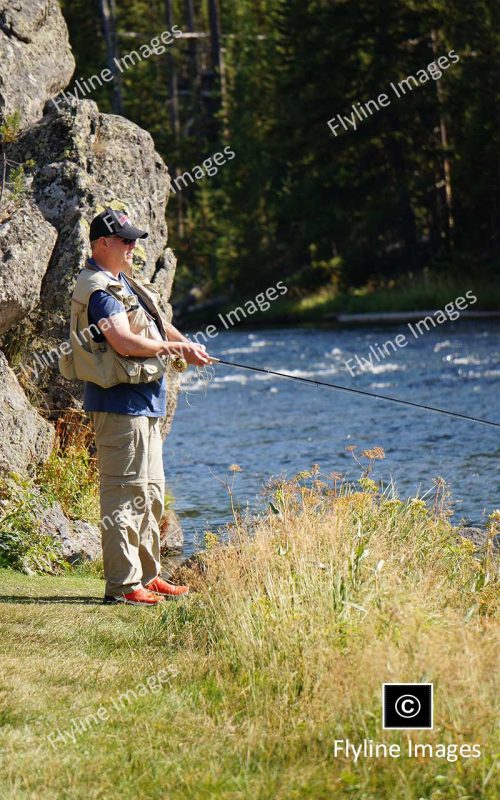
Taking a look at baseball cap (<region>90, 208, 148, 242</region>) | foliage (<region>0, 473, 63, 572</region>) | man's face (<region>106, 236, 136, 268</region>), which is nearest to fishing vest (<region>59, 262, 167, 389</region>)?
man's face (<region>106, 236, 136, 268</region>)

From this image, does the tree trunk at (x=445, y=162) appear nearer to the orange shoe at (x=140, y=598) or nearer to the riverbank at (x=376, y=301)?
the riverbank at (x=376, y=301)

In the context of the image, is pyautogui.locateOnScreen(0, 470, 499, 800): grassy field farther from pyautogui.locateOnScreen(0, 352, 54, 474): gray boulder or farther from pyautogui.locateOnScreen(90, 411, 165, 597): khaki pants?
pyautogui.locateOnScreen(0, 352, 54, 474): gray boulder

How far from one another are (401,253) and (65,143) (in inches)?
1345

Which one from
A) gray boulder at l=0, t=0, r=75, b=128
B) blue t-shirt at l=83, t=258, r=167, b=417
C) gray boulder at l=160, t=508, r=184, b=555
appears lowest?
gray boulder at l=160, t=508, r=184, b=555

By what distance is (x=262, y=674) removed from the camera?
5.28m

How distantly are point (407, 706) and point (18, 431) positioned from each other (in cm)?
452

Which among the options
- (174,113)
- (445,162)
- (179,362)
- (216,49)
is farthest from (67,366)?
(174,113)

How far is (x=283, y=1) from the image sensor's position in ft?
154

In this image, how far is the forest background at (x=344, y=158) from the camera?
1511 inches

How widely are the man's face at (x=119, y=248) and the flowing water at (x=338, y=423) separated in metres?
1.00

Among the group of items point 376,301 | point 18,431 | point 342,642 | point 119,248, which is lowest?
point 342,642

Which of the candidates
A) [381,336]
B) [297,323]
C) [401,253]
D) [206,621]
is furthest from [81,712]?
[401,253]

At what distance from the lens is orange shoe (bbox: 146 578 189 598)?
23.0 feet

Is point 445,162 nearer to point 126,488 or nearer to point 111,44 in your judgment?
point 111,44
